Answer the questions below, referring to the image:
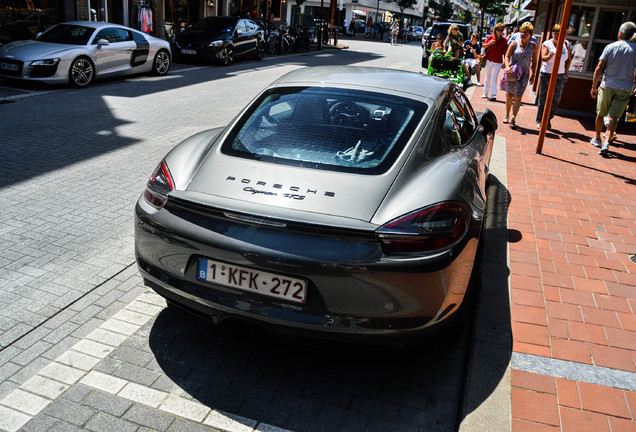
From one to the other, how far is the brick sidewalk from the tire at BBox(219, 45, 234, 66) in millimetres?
13294

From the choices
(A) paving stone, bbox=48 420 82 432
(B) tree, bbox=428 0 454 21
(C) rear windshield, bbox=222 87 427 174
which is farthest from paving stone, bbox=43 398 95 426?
(B) tree, bbox=428 0 454 21

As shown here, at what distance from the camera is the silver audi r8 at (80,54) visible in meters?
12.2

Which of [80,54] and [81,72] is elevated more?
[80,54]

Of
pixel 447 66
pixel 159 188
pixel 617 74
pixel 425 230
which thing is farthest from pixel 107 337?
pixel 447 66

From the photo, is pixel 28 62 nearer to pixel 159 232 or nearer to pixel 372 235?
pixel 159 232

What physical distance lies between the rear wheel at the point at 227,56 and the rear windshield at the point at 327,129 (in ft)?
53.3

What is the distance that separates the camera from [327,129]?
3.51m

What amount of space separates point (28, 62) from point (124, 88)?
1.99 m

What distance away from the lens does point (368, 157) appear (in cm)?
326

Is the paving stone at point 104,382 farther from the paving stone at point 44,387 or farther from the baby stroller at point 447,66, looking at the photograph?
the baby stroller at point 447,66

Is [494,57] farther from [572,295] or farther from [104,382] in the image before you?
[104,382]

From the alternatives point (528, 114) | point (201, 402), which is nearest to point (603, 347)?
point (201, 402)

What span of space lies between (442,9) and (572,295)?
365 ft

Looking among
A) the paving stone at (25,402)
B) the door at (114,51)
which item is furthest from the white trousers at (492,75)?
the paving stone at (25,402)
